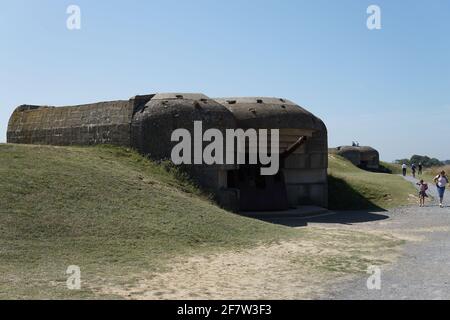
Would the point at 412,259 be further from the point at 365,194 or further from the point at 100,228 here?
the point at 365,194

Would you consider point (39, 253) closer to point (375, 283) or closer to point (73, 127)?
point (375, 283)

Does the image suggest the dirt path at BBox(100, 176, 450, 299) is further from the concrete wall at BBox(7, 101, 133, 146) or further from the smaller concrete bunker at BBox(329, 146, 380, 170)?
the smaller concrete bunker at BBox(329, 146, 380, 170)

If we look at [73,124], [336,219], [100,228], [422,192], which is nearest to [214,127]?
[336,219]

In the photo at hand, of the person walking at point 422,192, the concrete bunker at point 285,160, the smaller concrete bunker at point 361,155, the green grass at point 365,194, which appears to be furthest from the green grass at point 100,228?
the smaller concrete bunker at point 361,155

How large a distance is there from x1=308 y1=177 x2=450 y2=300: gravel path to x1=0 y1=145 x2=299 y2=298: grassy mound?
2.69m

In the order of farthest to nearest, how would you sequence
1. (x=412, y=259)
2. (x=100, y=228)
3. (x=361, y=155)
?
(x=361, y=155) → (x=100, y=228) → (x=412, y=259)

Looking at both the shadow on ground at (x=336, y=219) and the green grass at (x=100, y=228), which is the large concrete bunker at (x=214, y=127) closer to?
the green grass at (x=100, y=228)

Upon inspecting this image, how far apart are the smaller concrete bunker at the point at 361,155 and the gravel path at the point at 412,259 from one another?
24.8 meters

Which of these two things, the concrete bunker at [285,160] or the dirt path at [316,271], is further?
the concrete bunker at [285,160]

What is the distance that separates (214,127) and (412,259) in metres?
7.54

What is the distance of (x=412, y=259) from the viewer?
8469 mm

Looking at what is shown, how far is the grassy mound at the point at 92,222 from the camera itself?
710 cm

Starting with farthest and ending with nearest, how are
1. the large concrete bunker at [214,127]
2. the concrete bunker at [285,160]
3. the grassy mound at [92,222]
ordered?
the concrete bunker at [285,160] → the large concrete bunker at [214,127] → the grassy mound at [92,222]
